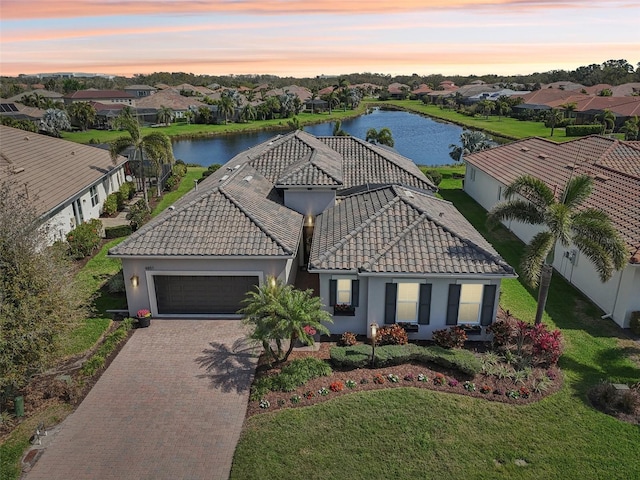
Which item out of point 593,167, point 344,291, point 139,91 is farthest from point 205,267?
point 139,91

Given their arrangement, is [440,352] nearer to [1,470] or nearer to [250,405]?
[250,405]

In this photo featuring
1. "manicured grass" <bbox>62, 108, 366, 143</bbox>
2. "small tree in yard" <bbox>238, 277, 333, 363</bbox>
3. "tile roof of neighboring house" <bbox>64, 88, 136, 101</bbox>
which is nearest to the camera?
"small tree in yard" <bbox>238, 277, 333, 363</bbox>

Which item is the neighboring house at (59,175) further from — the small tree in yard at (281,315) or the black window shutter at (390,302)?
the black window shutter at (390,302)

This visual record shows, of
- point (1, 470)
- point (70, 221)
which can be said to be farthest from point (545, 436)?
point (70, 221)

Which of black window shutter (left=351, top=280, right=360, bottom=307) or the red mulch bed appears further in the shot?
black window shutter (left=351, top=280, right=360, bottom=307)

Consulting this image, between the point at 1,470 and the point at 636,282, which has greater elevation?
the point at 636,282

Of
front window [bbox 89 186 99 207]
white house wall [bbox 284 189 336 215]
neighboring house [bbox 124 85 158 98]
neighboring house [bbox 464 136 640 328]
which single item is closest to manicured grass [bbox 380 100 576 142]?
neighboring house [bbox 464 136 640 328]

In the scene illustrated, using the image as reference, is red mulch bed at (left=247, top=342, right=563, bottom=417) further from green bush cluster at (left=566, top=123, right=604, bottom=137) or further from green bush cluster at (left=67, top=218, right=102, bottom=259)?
green bush cluster at (left=566, top=123, right=604, bottom=137)
